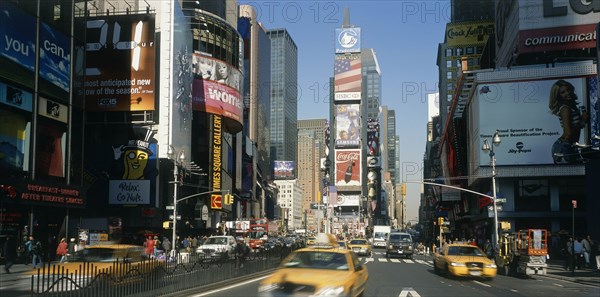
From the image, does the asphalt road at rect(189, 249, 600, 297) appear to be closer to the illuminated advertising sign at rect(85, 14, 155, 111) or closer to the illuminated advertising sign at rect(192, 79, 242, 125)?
the illuminated advertising sign at rect(85, 14, 155, 111)

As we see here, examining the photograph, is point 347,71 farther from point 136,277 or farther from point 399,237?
point 136,277

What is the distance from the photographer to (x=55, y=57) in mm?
36062

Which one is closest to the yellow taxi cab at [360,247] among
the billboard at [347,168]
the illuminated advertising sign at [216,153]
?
the illuminated advertising sign at [216,153]

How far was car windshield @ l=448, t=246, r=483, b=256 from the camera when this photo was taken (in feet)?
77.3

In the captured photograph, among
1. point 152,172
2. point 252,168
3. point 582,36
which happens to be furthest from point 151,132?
point 252,168

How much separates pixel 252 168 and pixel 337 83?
80.9 m

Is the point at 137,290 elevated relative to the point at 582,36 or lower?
lower

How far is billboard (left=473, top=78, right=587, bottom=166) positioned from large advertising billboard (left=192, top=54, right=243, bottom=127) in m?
35.3

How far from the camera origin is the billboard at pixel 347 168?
18762 cm

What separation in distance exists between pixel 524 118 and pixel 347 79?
14274 cm

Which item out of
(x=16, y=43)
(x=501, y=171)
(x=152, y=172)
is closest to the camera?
(x=16, y=43)

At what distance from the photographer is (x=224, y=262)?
837 inches

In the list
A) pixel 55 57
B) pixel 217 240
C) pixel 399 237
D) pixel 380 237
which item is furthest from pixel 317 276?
pixel 380 237

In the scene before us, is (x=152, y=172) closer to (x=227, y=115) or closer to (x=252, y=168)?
A: (x=227, y=115)
